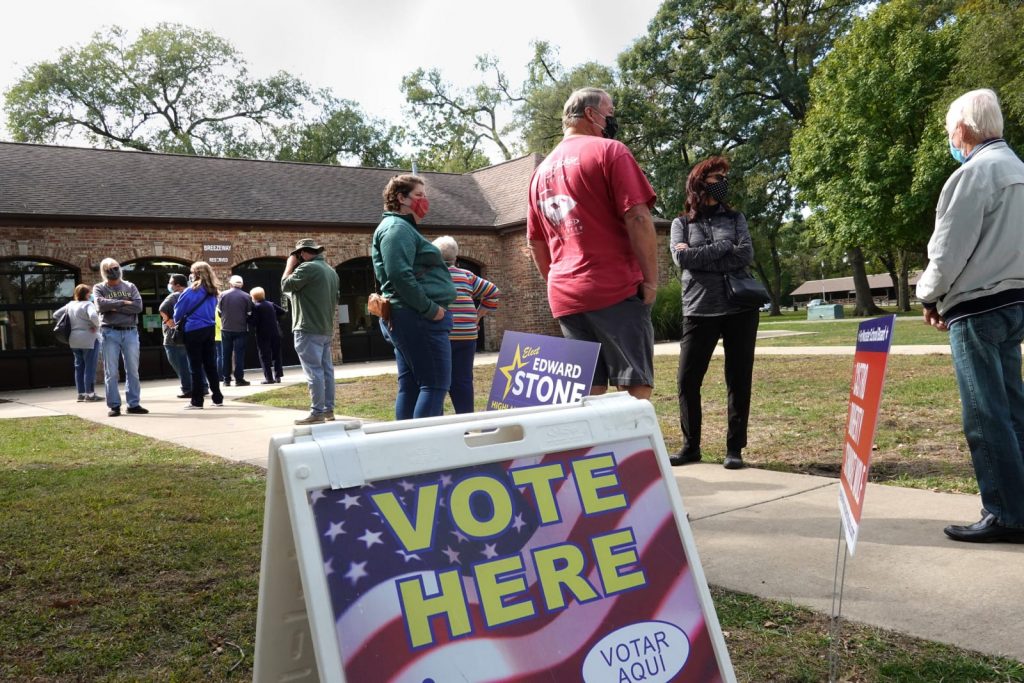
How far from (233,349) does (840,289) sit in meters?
121

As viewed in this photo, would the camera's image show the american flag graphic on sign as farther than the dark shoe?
No

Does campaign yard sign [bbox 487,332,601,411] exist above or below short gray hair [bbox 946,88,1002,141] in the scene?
below

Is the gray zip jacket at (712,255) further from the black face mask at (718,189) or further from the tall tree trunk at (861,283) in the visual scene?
the tall tree trunk at (861,283)

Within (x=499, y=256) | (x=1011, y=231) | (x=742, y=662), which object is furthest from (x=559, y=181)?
(x=499, y=256)

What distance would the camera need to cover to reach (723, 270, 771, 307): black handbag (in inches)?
199

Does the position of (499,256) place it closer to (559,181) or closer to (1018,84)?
(1018,84)

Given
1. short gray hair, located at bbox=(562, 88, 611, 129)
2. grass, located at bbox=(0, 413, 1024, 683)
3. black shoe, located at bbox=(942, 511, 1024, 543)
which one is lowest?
grass, located at bbox=(0, 413, 1024, 683)

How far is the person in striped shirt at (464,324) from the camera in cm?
563

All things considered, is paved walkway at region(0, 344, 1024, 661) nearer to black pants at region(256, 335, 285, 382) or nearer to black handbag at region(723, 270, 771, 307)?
black handbag at region(723, 270, 771, 307)

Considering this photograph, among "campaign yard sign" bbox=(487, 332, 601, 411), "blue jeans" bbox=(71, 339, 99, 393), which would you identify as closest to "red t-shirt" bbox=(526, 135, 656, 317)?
"campaign yard sign" bbox=(487, 332, 601, 411)

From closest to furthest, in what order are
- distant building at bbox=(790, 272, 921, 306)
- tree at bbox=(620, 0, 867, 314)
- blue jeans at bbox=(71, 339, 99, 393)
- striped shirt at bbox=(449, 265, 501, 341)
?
striped shirt at bbox=(449, 265, 501, 341)
blue jeans at bbox=(71, 339, 99, 393)
tree at bbox=(620, 0, 867, 314)
distant building at bbox=(790, 272, 921, 306)

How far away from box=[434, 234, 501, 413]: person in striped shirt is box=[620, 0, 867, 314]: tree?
32.1m

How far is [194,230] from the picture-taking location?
67.5ft

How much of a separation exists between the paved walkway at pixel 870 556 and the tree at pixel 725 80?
112 feet
